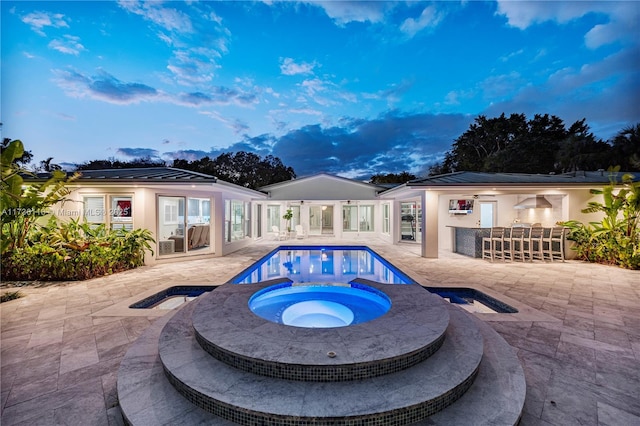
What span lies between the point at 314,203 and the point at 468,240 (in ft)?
30.9

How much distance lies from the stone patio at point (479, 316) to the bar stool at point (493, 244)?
237cm

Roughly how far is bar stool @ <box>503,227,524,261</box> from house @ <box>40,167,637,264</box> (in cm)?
144

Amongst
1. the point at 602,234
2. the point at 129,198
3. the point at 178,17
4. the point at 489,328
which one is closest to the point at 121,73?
the point at 178,17

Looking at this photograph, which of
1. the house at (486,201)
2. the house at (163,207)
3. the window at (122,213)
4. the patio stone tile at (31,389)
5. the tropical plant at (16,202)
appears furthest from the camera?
the house at (486,201)

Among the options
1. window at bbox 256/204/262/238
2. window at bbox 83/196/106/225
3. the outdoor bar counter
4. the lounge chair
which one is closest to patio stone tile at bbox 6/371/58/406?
window at bbox 83/196/106/225

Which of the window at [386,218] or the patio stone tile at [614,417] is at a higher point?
the window at [386,218]

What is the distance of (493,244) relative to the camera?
10.1 meters

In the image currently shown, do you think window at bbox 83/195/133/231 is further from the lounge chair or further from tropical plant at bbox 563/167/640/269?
tropical plant at bbox 563/167/640/269

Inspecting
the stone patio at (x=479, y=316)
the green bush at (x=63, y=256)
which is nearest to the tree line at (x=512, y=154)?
the green bush at (x=63, y=256)

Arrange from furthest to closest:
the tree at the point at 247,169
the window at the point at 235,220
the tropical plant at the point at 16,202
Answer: the tree at the point at 247,169
the window at the point at 235,220
the tropical plant at the point at 16,202

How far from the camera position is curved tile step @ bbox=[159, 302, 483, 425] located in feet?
7.02

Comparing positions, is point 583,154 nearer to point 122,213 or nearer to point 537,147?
point 537,147

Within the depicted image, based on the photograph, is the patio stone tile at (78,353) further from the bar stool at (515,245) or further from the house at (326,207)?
the house at (326,207)

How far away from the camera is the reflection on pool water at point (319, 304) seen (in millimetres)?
5023
